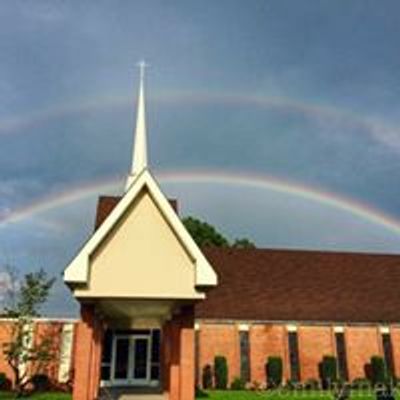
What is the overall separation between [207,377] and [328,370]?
8.78 m

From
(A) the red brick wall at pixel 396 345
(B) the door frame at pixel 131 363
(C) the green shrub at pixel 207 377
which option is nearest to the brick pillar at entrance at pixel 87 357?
(B) the door frame at pixel 131 363

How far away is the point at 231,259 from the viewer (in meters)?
46.9

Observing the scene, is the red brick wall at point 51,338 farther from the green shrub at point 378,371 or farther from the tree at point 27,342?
the green shrub at point 378,371

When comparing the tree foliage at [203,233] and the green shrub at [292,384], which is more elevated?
the tree foliage at [203,233]

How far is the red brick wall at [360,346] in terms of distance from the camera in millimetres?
42750

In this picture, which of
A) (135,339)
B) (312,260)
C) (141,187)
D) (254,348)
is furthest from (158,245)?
(312,260)

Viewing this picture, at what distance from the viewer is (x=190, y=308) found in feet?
64.2

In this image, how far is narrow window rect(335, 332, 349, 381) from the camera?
42.5 metres

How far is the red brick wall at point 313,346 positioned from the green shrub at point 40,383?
18569mm

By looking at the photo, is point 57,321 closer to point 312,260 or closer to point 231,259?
point 231,259

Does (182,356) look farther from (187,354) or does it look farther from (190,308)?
(190,308)

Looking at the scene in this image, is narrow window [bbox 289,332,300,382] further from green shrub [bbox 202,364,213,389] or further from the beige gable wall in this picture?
the beige gable wall

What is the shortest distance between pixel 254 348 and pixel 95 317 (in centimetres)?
2497

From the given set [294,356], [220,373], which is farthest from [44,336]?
[294,356]
